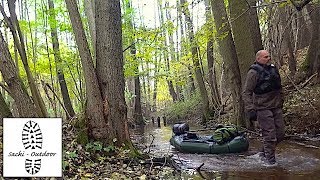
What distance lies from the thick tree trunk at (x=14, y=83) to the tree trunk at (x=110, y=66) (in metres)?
1.48

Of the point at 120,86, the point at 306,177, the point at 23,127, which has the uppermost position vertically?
the point at 120,86

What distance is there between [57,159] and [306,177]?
12.0 ft

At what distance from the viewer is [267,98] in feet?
20.8

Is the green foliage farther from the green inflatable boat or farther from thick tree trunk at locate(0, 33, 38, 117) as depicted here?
thick tree trunk at locate(0, 33, 38, 117)

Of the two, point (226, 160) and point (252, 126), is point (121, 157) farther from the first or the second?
point (252, 126)

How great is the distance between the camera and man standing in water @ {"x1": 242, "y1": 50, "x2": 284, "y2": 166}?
6285 mm

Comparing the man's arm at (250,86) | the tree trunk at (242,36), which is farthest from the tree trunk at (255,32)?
the man's arm at (250,86)

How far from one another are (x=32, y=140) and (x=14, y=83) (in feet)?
7.41

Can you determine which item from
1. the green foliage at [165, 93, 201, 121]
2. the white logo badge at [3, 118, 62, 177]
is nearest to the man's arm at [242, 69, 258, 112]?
the white logo badge at [3, 118, 62, 177]

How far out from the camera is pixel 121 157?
585 cm

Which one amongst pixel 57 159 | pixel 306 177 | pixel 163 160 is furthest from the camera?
pixel 163 160

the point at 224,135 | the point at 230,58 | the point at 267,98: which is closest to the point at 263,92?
the point at 267,98

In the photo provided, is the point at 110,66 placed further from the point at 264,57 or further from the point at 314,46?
the point at 314,46

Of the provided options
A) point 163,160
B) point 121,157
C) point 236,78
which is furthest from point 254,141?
point 121,157
